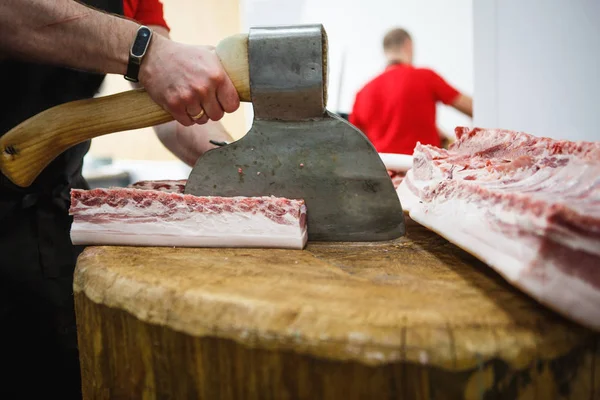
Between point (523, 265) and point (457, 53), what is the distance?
15.9 ft

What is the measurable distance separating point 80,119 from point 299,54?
636mm

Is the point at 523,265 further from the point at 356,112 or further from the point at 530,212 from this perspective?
the point at 356,112

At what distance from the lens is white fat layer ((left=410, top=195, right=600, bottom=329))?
699mm

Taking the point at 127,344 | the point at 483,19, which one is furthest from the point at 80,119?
the point at 483,19

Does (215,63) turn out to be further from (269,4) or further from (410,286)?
(269,4)

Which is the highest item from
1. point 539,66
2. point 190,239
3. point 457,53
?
point 457,53

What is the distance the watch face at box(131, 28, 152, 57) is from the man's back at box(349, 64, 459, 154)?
2976mm

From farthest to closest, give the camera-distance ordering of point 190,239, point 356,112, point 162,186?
point 356,112 → point 162,186 → point 190,239

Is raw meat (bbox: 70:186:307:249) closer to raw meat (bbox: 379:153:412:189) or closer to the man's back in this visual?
raw meat (bbox: 379:153:412:189)

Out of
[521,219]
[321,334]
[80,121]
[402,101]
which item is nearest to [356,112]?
[402,101]

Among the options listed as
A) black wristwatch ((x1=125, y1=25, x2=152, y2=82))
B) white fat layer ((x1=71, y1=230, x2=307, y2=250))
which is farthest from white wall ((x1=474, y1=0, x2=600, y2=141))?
black wristwatch ((x1=125, y1=25, x2=152, y2=82))

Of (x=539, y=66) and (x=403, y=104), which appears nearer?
(x=539, y=66)

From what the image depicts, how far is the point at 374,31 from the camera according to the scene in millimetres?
5742

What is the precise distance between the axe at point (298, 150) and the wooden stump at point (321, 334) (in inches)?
9.0
